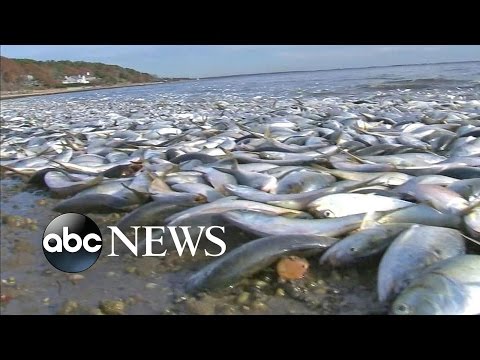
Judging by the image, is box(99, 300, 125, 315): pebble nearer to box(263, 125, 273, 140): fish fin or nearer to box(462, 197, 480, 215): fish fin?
box(462, 197, 480, 215): fish fin

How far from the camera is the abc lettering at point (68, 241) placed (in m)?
2.53

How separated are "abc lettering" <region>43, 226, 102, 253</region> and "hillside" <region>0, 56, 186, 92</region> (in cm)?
121

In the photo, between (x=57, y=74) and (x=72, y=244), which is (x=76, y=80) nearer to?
(x=57, y=74)

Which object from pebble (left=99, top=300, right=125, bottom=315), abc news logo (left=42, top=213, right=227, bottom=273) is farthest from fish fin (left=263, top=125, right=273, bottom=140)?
pebble (left=99, top=300, right=125, bottom=315)

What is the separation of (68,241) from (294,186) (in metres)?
1.56

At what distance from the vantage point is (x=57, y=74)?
12.0 feet

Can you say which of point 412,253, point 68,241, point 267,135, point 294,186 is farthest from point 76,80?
point 412,253

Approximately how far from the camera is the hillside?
10.6ft

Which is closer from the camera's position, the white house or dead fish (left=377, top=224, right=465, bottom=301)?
dead fish (left=377, top=224, right=465, bottom=301)

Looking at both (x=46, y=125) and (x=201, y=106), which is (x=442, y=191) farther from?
(x=201, y=106)

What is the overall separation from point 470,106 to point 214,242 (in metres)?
6.34

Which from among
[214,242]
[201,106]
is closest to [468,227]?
[214,242]

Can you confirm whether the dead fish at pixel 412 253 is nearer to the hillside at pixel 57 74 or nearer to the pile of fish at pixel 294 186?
the pile of fish at pixel 294 186

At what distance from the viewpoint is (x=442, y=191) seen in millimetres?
2959
